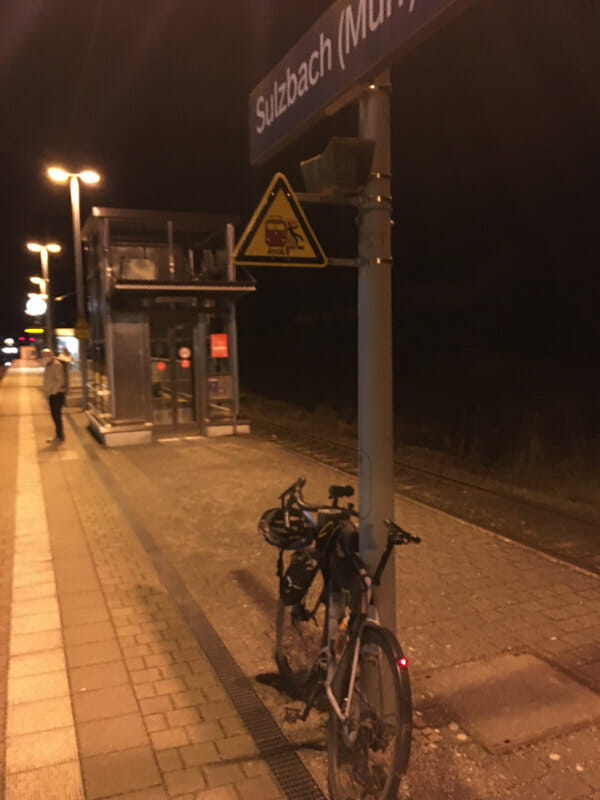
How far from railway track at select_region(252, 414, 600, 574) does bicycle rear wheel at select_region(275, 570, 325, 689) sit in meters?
2.89

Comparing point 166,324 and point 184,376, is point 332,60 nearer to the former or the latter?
point 166,324

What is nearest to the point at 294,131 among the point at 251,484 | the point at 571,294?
the point at 251,484

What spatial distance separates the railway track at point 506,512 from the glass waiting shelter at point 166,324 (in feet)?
11.8

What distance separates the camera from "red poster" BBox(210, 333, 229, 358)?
13.1 meters

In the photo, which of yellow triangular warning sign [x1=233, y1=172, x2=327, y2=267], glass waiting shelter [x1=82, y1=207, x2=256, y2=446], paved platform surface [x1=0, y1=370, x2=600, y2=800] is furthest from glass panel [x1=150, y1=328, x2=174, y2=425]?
yellow triangular warning sign [x1=233, y1=172, x2=327, y2=267]

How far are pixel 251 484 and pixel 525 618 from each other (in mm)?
4789

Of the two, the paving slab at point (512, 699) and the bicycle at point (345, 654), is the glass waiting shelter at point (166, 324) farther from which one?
the paving slab at point (512, 699)

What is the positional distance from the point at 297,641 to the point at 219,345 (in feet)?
32.7

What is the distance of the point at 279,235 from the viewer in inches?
124

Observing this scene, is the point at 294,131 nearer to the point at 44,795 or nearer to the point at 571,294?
the point at 44,795

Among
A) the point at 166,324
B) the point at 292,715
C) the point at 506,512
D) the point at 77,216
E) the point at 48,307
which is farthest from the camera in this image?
the point at 48,307

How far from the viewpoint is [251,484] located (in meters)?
8.80

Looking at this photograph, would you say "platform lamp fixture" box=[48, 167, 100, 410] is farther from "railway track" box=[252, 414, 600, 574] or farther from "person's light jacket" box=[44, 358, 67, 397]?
"railway track" box=[252, 414, 600, 574]

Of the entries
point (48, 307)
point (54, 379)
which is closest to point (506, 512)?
point (54, 379)
